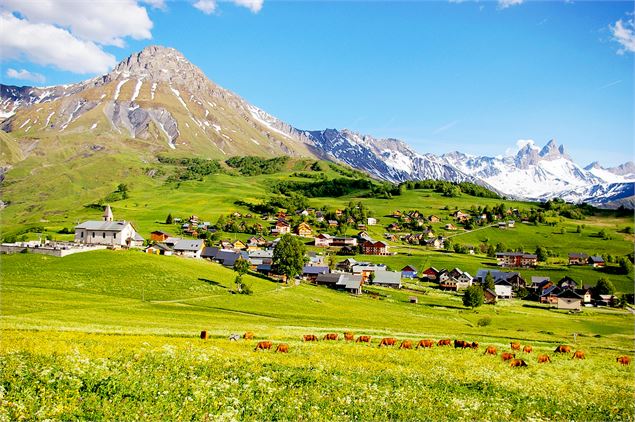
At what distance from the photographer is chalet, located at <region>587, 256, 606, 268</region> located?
183312 mm

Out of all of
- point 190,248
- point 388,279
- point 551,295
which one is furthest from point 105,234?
point 551,295

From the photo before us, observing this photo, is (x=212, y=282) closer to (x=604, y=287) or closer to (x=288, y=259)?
(x=288, y=259)

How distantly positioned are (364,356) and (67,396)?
23935mm

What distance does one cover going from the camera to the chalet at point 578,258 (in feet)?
619

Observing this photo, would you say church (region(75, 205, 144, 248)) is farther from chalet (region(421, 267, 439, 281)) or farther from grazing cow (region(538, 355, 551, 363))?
grazing cow (region(538, 355, 551, 363))

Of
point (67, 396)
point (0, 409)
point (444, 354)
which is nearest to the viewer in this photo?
point (0, 409)

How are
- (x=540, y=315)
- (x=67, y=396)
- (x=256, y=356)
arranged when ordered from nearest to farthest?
(x=67, y=396) → (x=256, y=356) → (x=540, y=315)

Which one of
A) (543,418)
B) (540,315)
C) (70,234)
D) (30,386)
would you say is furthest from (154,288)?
(70,234)

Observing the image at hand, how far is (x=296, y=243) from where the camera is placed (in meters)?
130

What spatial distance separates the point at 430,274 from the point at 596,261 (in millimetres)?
71793

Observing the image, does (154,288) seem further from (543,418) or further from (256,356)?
(543,418)

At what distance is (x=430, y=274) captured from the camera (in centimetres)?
17212

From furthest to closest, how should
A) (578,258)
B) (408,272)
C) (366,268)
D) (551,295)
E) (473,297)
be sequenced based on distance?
(578,258)
(408,272)
(366,268)
(551,295)
(473,297)

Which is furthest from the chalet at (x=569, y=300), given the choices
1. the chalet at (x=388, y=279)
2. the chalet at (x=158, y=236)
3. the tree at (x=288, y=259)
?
the chalet at (x=158, y=236)
